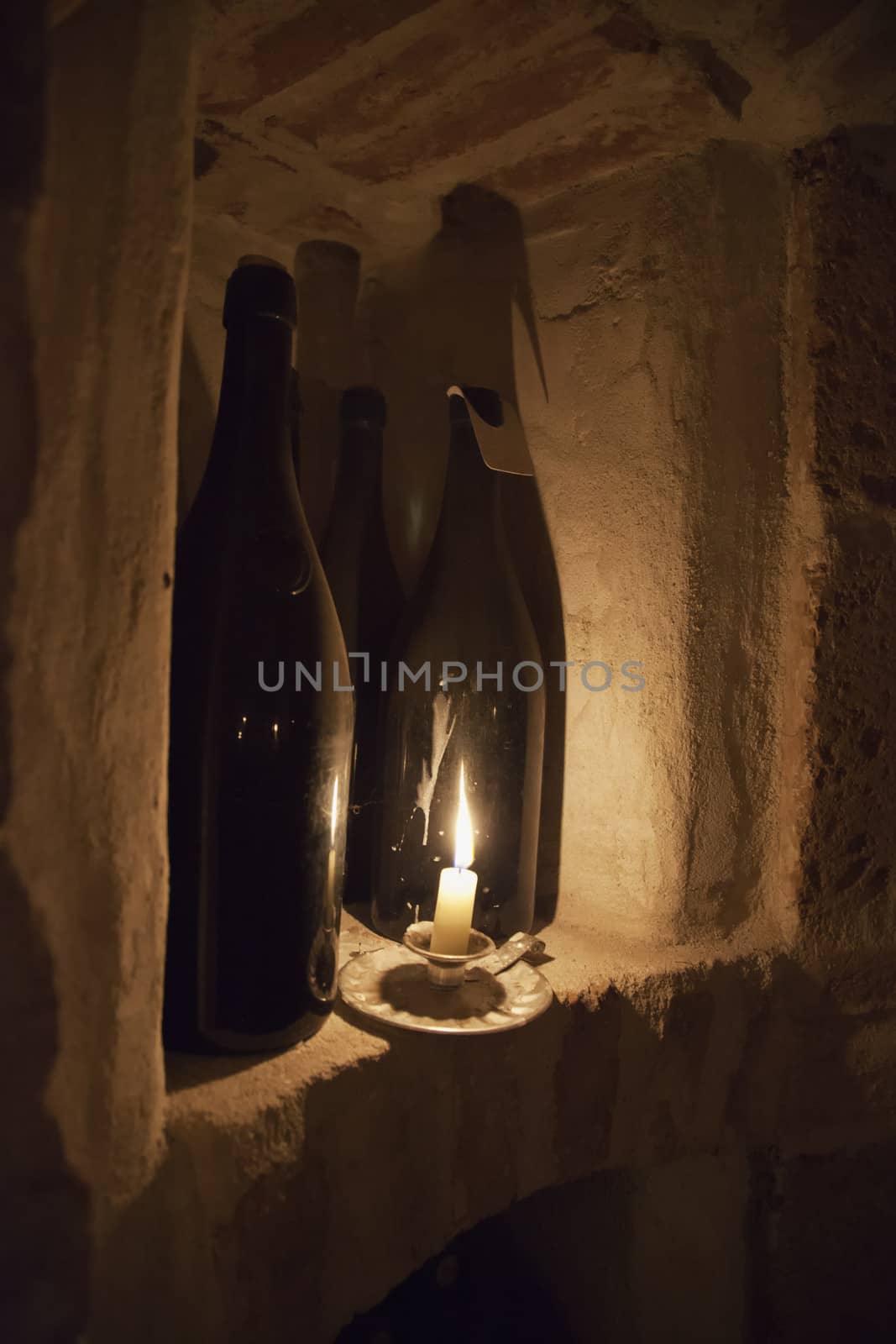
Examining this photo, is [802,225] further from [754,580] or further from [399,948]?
[399,948]

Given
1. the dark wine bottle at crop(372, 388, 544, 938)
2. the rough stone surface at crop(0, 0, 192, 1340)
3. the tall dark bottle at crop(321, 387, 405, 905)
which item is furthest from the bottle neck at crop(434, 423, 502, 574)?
the rough stone surface at crop(0, 0, 192, 1340)

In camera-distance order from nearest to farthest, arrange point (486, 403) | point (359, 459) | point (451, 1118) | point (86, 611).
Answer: point (86, 611), point (451, 1118), point (486, 403), point (359, 459)

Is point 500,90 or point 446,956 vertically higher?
point 500,90

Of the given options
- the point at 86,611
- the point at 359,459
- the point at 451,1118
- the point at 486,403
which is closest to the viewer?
the point at 86,611

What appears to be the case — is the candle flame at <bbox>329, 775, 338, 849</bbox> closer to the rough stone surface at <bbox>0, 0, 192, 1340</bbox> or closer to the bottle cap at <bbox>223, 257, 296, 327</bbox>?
the rough stone surface at <bbox>0, 0, 192, 1340</bbox>

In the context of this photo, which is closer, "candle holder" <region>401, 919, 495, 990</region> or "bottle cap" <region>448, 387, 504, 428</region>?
"candle holder" <region>401, 919, 495, 990</region>

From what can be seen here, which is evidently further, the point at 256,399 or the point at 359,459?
the point at 359,459

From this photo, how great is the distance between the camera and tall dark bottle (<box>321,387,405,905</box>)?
857mm

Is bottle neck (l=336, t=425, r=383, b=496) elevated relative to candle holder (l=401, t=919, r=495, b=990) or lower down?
elevated

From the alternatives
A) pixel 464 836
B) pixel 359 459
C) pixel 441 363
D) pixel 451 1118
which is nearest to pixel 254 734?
pixel 464 836

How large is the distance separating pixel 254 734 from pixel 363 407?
426 mm

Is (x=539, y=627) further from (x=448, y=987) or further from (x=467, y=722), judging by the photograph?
(x=448, y=987)

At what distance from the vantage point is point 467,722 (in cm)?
79

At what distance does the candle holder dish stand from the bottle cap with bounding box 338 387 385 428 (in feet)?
1.69
